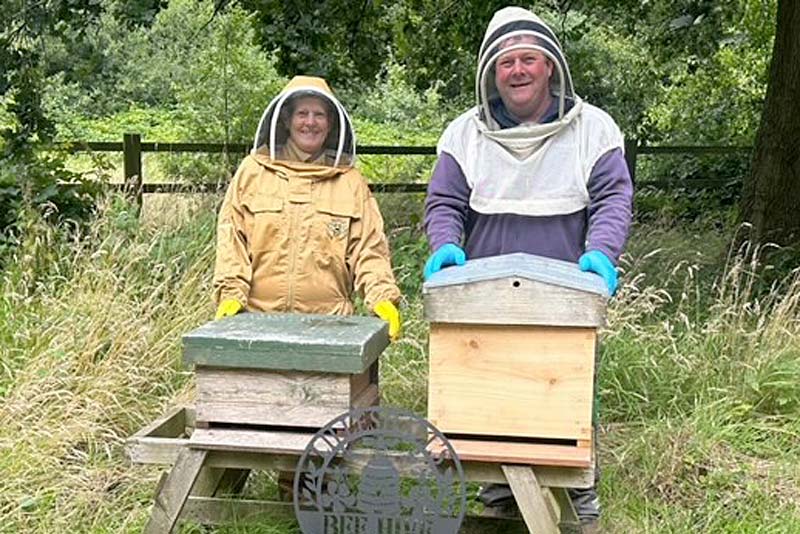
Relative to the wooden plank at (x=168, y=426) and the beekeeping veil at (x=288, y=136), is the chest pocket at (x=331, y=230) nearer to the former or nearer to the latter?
the beekeeping veil at (x=288, y=136)

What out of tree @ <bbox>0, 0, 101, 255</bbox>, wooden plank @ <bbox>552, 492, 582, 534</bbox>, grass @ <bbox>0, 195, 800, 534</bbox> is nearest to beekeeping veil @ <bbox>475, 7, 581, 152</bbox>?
wooden plank @ <bbox>552, 492, 582, 534</bbox>

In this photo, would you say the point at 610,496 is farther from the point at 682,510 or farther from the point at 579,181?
the point at 579,181

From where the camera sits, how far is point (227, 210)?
3.49 metres

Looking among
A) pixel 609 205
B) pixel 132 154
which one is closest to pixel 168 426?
pixel 609 205

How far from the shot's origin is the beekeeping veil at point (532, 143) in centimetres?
315

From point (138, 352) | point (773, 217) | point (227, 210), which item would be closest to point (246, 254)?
point (227, 210)

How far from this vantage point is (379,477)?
2.75m

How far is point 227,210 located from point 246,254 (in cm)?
18

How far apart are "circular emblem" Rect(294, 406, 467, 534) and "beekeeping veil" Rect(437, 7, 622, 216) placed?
884 mm

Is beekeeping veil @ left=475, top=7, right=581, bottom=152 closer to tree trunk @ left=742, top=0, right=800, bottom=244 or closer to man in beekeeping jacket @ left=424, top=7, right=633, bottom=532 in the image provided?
man in beekeeping jacket @ left=424, top=7, right=633, bottom=532

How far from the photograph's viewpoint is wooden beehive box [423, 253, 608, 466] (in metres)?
2.64

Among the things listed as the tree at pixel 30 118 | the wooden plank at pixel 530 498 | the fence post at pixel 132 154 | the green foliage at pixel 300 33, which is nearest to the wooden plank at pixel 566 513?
the wooden plank at pixel 530 498

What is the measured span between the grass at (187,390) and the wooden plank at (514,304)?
4.21 ft

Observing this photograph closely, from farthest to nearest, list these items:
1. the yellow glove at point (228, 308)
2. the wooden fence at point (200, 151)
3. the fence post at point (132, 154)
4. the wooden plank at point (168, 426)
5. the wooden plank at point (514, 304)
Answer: the fence post at point (132, 154) → the wooden fence at point (200, 151) → the yellow glove at point (228, 308) → the wooden plank at point (168, 426) → the wooden plank at point (514, 304)
